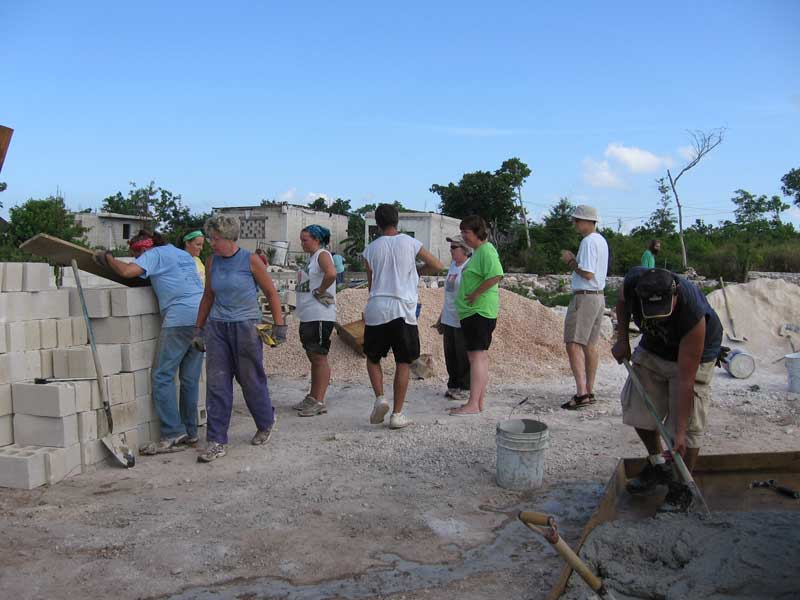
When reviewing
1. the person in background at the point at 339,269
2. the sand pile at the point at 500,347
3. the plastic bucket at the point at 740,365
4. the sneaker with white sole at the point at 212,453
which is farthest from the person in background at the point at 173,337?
the plastic bucket at the point at 740,365

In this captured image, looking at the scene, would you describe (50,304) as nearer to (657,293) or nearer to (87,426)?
(87,426)

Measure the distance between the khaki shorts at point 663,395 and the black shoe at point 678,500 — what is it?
324 mm

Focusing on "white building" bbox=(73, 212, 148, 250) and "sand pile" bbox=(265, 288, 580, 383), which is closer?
"sand pile" bbox=(265, 288, 580, 383)

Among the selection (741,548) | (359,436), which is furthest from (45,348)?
(741,548)

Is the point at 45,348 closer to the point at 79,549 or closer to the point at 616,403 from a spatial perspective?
the point at 79,549

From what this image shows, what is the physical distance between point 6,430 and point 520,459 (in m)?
3.49

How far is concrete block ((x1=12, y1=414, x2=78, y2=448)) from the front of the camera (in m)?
4.55

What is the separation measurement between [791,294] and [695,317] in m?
8.76

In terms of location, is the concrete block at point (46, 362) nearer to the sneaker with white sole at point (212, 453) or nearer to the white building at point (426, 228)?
the sneaker with white sole at point (212, 453)

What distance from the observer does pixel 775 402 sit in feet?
22.6

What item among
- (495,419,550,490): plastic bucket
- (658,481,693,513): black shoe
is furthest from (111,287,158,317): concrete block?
(658,481,693,513): black shoe

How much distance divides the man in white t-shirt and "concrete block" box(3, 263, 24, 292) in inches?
99.0

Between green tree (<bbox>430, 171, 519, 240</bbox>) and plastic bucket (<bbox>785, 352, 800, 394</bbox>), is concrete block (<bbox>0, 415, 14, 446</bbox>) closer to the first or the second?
plastic bucket (<bbox>785, 352, 800, 394</bbox>)

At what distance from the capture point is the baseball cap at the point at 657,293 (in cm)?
345
